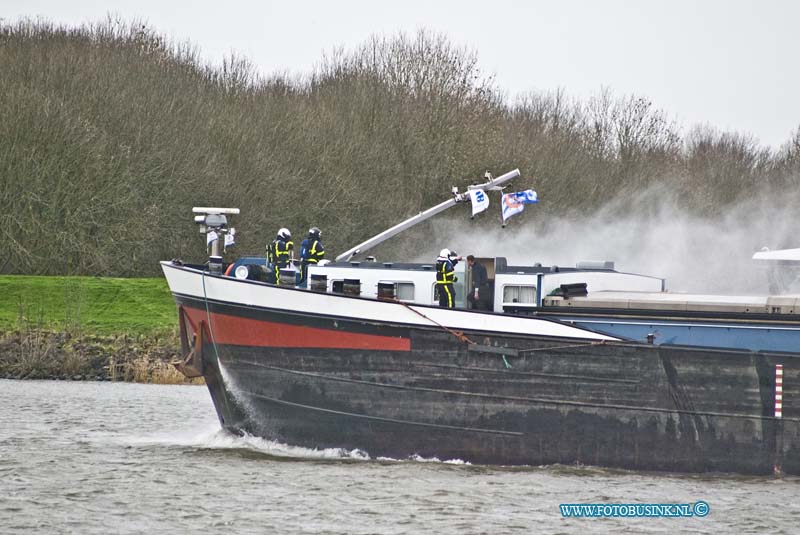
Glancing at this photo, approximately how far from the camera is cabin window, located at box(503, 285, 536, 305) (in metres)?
24.0

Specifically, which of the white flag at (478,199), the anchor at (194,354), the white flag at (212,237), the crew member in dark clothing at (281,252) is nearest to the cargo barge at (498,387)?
the anchor at (194,354)

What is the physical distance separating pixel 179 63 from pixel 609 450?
37539 mm

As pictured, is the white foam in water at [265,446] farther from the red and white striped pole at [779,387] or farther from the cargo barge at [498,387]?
the red and white striped pole at [779,387]

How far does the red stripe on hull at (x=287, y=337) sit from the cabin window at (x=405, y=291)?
1.96 meters

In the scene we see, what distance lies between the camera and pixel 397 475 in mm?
21844

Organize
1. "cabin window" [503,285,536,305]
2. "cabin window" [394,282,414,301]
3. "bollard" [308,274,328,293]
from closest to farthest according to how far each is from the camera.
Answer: "bollard" [308,274,328,293] < "cabin window" [503,285,536,305] < "cabin window" [394,282,414,301]

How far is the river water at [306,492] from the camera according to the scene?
1884 centimetres

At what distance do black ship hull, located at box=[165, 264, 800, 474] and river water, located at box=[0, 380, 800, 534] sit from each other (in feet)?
1.19

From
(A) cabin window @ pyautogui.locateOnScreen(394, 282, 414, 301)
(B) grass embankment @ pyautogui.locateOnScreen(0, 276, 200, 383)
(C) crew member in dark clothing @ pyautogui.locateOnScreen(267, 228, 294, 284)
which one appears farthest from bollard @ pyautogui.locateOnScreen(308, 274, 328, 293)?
(B) grass embankment @ pyautogui.locateOnScreen(0, 276, 200, 383)

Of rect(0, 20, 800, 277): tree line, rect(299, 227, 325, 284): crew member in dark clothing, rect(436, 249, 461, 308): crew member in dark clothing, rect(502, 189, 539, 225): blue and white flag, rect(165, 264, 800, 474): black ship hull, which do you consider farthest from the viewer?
rect(0, 20, 800, 277): tree line

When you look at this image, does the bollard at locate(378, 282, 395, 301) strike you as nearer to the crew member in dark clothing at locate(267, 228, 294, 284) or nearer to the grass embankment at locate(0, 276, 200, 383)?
the crew member in dark clothing at locate(267, 228, 294, 284)

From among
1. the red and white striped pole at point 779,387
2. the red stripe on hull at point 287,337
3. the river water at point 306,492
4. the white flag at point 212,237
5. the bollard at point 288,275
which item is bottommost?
the river water at point 306,492

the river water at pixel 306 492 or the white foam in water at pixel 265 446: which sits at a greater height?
the white foam in water at pixel 265 446

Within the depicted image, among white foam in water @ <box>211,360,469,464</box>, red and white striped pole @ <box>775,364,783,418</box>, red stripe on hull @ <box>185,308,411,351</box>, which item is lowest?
white foam in water @ <box>211,360,469,464</box>
